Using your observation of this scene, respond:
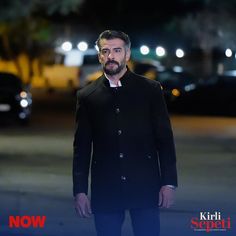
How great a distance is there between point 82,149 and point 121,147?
277 millimetres

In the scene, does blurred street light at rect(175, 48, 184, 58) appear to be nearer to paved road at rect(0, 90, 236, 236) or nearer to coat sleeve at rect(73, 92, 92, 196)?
paved road at rect(0, 90, 236, 236)

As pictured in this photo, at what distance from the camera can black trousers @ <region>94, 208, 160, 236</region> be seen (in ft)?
19.9

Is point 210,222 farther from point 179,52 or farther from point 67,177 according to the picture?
point 179,52

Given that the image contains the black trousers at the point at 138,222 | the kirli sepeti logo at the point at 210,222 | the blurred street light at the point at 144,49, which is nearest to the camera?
the black trousers at the point at 138,222

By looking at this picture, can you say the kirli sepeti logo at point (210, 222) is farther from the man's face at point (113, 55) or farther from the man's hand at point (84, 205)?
the man's face at point (113, 55)

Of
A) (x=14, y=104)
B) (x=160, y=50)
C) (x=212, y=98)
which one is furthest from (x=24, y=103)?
(x=160, y=50)

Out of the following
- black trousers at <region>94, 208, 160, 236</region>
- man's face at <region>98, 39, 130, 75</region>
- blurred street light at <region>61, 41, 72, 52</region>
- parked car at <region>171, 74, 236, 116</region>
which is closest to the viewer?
man's face at <region>98, 39, 130, 75</region>

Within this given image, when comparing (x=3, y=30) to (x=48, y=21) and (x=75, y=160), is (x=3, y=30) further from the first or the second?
(x=75, y=160)

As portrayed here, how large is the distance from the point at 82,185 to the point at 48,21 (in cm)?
4857

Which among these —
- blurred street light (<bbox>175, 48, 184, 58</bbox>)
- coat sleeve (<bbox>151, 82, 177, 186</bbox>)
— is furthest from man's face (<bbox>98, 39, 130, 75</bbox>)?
blurred street light (<bbox>175, 48, 184, 58</bbox>)

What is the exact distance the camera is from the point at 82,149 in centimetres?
612

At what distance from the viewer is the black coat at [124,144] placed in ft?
19.7

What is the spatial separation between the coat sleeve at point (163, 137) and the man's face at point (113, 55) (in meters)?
Result: 0.29

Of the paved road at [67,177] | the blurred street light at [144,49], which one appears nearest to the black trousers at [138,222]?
the paved road at [67,177]
